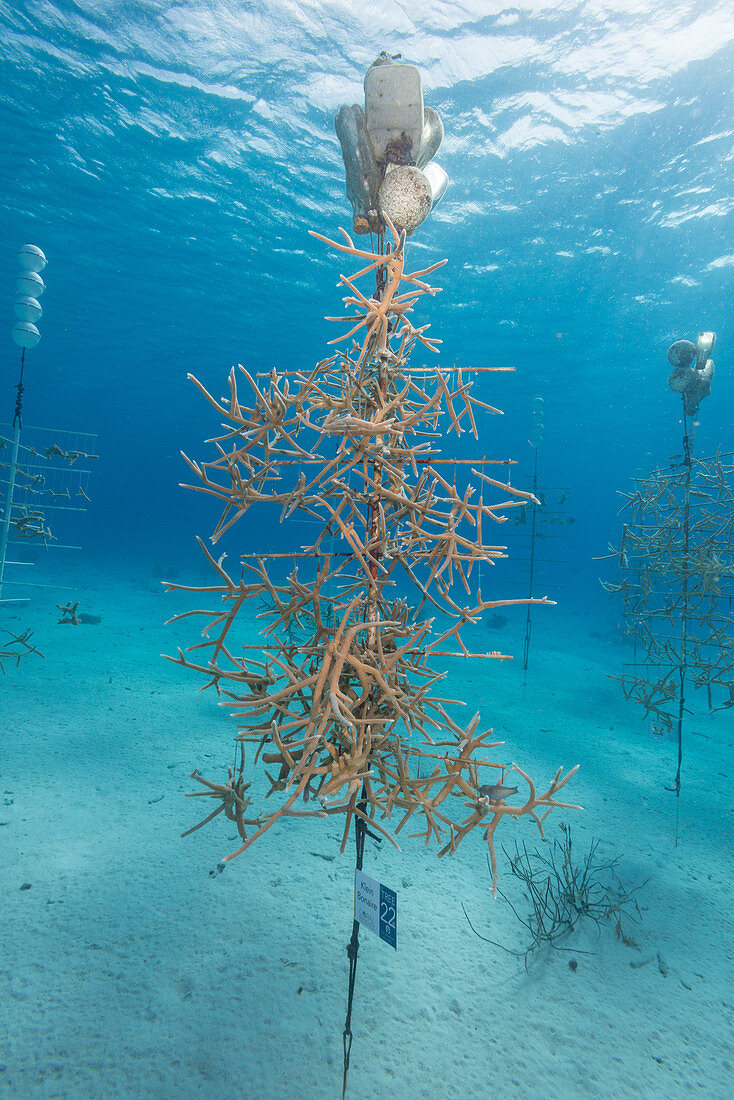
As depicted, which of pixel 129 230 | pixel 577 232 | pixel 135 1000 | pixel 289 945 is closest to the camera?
pixel 135 1000

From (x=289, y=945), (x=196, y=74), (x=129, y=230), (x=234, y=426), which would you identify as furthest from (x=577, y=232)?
(x=289, y=945)

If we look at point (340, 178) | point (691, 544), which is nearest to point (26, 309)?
point (691, 544)

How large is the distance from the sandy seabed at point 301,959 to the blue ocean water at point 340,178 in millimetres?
79

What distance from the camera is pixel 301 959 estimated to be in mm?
3875

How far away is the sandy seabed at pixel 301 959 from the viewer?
10.2ft

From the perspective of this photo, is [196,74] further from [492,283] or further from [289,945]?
[289,945]

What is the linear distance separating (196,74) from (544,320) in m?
21.1

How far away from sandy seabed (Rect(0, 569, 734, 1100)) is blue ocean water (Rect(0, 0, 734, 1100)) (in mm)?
79

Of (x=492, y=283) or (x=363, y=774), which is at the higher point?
(x=492, y=283)

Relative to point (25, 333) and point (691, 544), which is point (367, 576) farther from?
point (691, 544)

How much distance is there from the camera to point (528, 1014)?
3.65m

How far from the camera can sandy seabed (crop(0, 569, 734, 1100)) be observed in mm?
3109

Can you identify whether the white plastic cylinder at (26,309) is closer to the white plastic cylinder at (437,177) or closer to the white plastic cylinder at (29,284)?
the white plastic cylinder at (29,284)

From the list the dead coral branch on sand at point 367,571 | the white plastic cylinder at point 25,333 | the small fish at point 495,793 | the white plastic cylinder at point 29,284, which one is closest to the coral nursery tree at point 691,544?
the dead coral branch on sand at point 367,571
